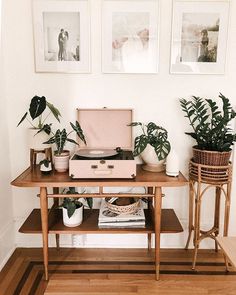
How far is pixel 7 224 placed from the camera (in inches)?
84.4

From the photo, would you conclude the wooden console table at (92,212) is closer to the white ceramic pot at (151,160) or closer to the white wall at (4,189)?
the white ceramic pot at (151,160)

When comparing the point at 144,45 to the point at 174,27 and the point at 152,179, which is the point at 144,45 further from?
the point at 152,179

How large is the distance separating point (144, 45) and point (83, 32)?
437 millimetres

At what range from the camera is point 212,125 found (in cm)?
191

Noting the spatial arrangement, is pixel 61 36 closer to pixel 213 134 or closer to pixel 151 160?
pixel 151 160

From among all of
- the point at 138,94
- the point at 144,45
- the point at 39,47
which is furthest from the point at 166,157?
the point at 39,47

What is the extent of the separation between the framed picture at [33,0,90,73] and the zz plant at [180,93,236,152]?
2.62 feet

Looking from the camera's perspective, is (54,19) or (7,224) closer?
(54,19)

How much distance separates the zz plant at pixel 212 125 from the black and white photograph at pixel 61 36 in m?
0.86

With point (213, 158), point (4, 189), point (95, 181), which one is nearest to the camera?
point (95, 181)

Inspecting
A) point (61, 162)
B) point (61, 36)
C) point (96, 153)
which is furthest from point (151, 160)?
point (61, 36)

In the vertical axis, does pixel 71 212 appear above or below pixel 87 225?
above

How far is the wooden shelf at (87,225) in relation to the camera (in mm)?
1860

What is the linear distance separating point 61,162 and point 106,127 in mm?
433
